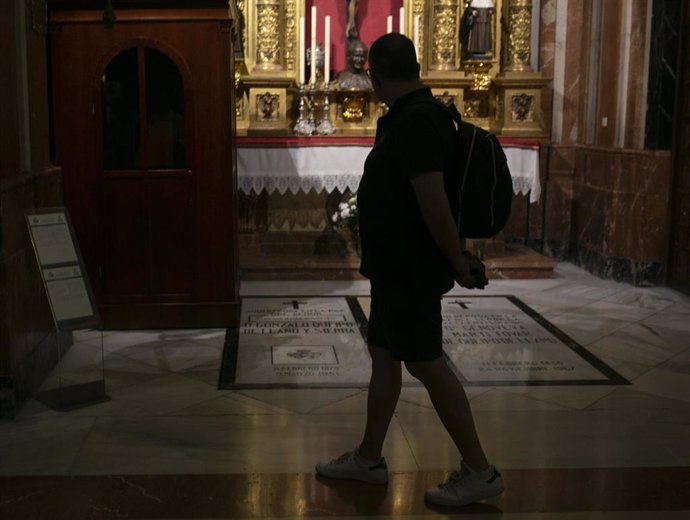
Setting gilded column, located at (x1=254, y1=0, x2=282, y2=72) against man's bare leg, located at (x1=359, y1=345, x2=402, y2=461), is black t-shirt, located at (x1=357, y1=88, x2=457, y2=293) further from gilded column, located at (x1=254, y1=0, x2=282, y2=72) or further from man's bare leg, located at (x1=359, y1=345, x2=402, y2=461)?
gilded column, located at (x1=254, y1=0, x2=282, y2=72)

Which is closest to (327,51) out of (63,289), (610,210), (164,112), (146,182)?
(610,210)

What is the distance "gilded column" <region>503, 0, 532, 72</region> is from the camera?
10289 millimetres

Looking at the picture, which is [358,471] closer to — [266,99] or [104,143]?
[104,143]

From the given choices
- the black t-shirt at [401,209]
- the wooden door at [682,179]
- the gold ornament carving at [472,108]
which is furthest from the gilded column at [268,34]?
the black t-shirt at [401,209]

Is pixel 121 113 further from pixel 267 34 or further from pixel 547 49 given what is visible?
pixel 547 49

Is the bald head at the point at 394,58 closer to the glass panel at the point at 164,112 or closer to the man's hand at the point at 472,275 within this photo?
the man's hand at the point at 472,275

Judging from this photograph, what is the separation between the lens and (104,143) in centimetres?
680

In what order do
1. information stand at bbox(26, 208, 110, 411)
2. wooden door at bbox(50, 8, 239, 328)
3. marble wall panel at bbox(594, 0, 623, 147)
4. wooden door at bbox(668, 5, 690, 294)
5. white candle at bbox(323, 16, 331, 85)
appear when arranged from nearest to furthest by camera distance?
1. information stand at bbox(26, 208, 110, 411)
2. wooden door at bbox(50, 8, 239, 328)
3. wooden door at bbox(668, 5, 690, 294)
4. marble wall panel at bbox(594, 0, 623, 147)
5. white candle at bbox(323, 16, 331, 85)

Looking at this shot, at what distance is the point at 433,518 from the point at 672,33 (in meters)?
6.34

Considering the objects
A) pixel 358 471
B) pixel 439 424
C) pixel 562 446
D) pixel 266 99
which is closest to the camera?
pixel 358 471

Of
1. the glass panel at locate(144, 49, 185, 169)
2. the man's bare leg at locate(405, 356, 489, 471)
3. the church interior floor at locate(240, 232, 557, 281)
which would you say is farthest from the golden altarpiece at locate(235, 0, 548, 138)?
the man's bare leg at locate(405, 356, 489, 471)

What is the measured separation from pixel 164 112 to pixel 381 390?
364 cm

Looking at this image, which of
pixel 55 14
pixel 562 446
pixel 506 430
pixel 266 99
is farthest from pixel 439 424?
pixel 266 99

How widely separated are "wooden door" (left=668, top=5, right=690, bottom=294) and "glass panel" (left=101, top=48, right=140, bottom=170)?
187 inches
